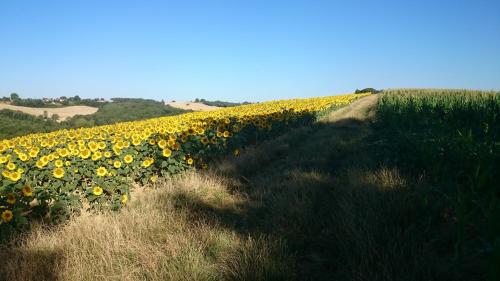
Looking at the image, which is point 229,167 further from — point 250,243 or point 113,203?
point 250,243

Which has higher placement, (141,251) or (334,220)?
(334,220)

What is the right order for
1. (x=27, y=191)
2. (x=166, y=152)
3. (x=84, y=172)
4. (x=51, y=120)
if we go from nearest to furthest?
(x=27, y=191) → (x=84, y=172) → (x=166, y=152) → (x=51, y=120)

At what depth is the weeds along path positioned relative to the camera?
2.79 metres

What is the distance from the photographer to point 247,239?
137 inches

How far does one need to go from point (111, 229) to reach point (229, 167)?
3627 mm

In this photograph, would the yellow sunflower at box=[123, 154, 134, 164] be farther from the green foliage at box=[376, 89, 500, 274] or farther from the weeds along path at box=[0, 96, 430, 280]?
the green foliage at box=[376, 89, 500, 274]

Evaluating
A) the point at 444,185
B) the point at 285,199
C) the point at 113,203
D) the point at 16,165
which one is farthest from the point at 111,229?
the point at 444,185

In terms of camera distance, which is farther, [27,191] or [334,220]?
[27,191]

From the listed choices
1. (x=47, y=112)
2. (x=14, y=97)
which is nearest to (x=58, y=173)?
(x=47, y=112)

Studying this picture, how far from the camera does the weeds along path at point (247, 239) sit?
9.14 feet

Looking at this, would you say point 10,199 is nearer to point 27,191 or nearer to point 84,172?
point 27,191

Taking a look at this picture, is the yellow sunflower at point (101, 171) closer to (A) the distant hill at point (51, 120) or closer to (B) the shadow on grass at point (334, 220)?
A: (B) the shadow on grass at point (334, 220)

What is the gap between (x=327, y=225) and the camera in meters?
3.63

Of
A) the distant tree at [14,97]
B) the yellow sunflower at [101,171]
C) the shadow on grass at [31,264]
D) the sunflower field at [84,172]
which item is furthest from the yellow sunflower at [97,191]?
the distant tree at [14,97]
